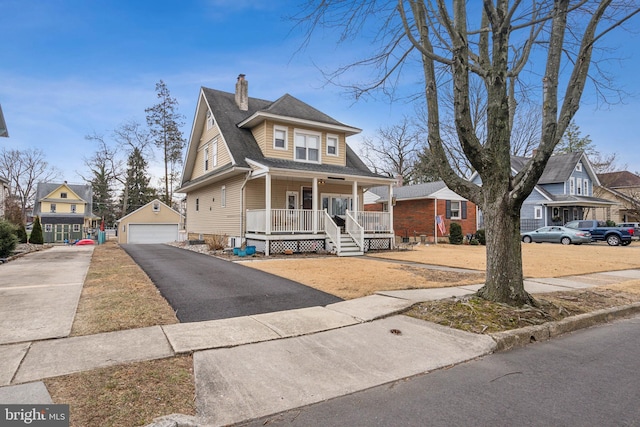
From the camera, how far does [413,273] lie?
10.1 meters

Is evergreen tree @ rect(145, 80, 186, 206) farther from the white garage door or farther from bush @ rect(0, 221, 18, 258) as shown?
bush @ rect(0, 221, 18, 258)

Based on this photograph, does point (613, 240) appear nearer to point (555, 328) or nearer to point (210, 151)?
point (555, 328)

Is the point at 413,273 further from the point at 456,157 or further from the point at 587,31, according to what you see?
the point at 456,157

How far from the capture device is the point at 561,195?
3262 cm

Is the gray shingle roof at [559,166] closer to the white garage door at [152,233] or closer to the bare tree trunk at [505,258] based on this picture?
the bare tree trunk at [505,258]

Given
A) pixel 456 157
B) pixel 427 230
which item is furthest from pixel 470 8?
pixel 456 157

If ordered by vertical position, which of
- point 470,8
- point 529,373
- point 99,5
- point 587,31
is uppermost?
point 99,5

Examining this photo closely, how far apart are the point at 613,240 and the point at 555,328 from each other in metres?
25.1

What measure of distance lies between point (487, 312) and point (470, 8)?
18.6 feet

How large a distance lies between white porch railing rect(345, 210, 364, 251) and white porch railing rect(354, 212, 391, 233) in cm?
48

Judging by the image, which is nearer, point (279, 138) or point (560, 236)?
point (279, 138)

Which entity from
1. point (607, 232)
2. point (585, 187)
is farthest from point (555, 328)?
point (585, 187)

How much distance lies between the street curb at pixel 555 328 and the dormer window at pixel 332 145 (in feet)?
47.4

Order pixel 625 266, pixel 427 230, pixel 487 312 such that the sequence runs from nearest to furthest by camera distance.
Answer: pixel 487 312, pixel 625 266, pixel 427 230
